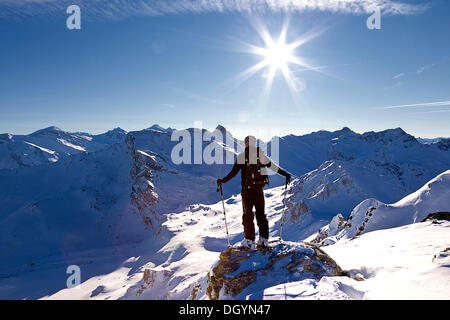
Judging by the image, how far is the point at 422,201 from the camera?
17578 mm

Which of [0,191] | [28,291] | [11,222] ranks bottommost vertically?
[28,291]

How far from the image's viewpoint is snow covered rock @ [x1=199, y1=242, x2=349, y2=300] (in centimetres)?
690

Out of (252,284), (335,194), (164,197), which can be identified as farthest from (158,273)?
(164,197)

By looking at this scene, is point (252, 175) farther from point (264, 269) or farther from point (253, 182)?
point (264, 269)

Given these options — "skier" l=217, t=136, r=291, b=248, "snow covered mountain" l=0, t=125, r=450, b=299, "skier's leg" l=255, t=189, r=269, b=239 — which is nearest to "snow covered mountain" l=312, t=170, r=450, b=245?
"skier's leg" l=255, t=189, r=269, b=239

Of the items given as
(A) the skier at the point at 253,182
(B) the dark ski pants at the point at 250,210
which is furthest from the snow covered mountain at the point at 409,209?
(A) the skier at the point at 253,182

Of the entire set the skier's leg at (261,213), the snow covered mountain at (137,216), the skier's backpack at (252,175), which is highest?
the skier's backpack at (252,175)

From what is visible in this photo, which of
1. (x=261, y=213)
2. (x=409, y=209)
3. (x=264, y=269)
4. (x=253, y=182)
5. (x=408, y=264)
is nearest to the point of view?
(x=264, y=269)

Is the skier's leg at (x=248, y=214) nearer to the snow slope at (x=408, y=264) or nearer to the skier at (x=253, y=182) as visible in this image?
the skier at (x=253, y=182)

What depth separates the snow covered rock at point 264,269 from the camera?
6902 millimetres

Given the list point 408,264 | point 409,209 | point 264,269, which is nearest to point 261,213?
point 264,269

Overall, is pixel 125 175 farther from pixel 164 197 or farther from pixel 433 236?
pixel 433 236

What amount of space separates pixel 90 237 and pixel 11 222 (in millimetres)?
49487

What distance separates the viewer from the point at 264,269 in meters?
7.46
